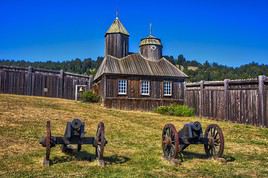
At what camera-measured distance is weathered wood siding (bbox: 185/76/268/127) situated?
17.8 m

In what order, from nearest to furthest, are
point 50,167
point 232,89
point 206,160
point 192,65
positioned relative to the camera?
point 50,167 → point 206,160 → point 232,89 → point 192,65

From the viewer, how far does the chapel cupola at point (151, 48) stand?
101ft

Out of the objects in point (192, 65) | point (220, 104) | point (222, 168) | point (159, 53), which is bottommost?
point (222, 168)

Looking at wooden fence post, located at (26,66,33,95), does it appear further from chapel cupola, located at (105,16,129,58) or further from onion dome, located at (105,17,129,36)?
onion dome, located at (105,17,129,36)

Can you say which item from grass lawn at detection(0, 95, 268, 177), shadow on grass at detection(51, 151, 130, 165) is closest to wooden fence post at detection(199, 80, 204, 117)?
grass lawn at detection(0, 95, 268, 177)

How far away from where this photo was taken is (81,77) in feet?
103

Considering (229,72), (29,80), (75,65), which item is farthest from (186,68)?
(29,80)

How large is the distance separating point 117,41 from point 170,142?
834 inches

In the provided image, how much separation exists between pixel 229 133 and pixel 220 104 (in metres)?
5.47

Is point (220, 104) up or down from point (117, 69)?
down

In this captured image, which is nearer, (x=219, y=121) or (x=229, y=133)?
(x=229, y=133)

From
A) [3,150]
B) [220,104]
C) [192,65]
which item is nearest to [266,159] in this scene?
[3,150]

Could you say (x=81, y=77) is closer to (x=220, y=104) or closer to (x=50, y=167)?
(x=220, y=104)

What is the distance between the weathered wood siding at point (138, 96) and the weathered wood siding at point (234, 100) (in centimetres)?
440
